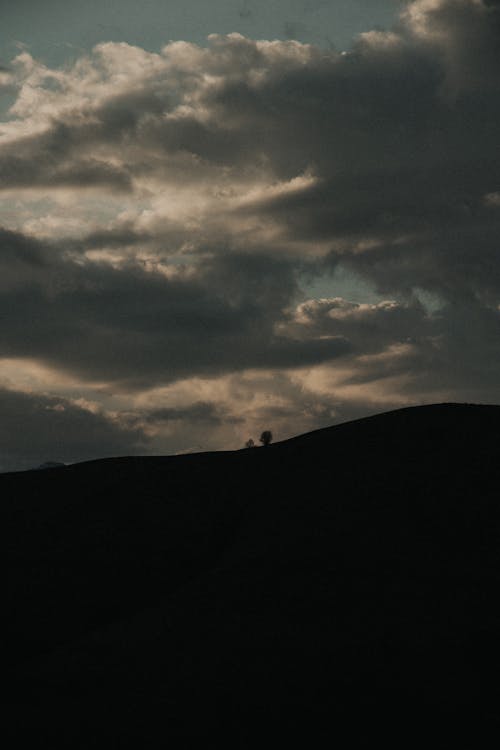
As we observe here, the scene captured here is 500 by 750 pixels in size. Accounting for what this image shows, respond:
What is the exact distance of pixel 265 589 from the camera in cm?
1672

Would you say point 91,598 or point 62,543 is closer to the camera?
point 91,598

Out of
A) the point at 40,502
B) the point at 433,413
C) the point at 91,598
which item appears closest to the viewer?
the point at 91,598

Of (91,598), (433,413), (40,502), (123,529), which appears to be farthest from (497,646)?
(40,502)

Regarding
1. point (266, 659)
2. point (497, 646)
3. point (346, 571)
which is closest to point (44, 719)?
point (266, 659)

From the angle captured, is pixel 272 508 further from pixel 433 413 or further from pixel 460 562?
pixel 433 413

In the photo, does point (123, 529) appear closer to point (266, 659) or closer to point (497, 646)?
point (266, 659)

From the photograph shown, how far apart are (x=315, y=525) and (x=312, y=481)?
321cm

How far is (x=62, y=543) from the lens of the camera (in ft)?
69.5

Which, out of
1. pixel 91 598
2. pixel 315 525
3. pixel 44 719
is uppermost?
pixel 315 525

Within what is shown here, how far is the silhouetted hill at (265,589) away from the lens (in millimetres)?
12922

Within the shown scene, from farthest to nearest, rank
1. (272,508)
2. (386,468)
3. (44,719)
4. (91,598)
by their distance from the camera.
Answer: (386,468), (272,508), (91,598), (44,719)

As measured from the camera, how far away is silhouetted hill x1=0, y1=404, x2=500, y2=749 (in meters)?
12.9

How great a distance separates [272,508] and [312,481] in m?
1.98

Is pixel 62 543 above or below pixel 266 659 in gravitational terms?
above
